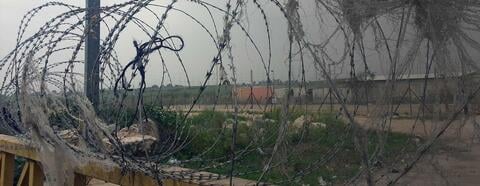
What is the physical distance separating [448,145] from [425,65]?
281 millimetres

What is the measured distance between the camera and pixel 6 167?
5.24 m

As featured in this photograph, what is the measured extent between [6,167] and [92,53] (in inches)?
75.8

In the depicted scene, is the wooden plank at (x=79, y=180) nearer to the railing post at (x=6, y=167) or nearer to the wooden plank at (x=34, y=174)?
the wooden plank at (x=34, y=174)

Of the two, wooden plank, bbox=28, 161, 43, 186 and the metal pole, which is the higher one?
the metal pole

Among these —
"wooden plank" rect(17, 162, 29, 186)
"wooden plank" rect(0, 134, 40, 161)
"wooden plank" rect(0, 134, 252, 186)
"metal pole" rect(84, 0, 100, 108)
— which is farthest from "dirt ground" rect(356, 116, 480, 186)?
"wooden plank" rect(17, 162, 29, 186)

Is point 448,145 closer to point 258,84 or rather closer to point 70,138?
point 258,84

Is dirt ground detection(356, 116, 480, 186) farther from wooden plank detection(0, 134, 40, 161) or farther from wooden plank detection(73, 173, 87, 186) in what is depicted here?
wooden plank detection(0, 134, 40, 161)

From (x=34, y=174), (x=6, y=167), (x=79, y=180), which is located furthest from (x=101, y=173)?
(x=6, y=167)

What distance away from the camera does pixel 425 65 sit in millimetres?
1602

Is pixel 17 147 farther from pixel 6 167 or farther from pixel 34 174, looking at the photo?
pixel 6 167

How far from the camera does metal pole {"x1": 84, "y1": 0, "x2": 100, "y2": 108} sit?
2.92m

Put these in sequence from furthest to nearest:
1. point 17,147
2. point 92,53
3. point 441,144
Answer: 1. point 17,147
2. point 92,53
3. point 441,144

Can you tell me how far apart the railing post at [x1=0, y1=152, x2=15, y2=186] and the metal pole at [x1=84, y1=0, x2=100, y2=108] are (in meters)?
1.66

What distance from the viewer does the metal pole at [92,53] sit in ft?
9.59
